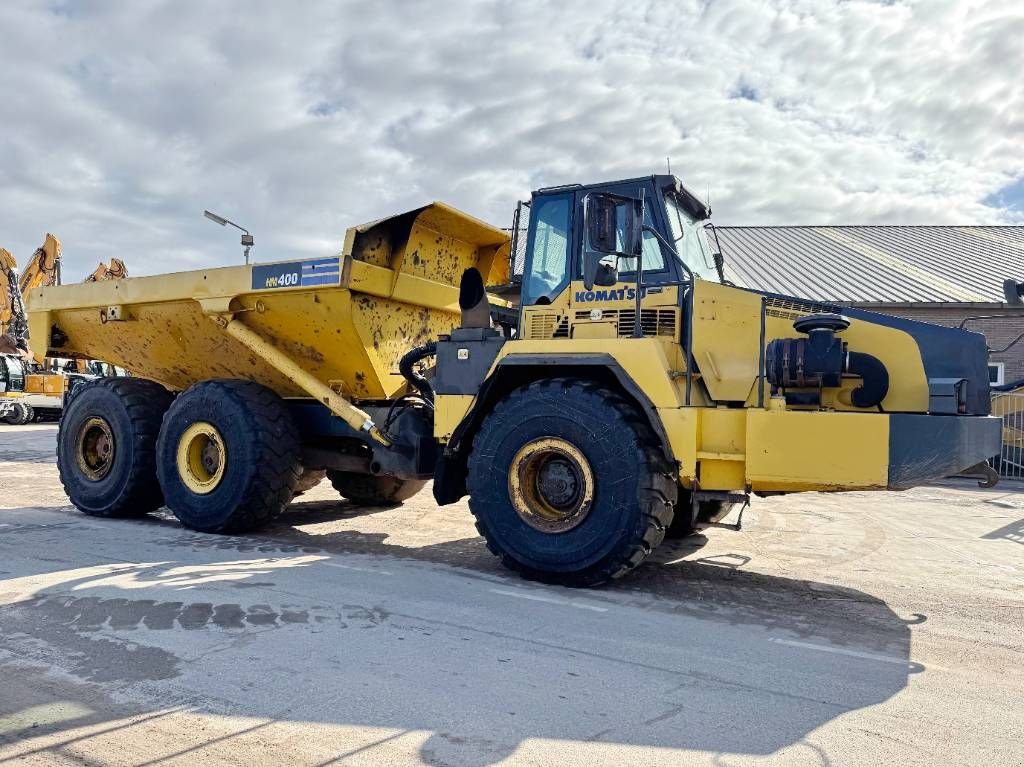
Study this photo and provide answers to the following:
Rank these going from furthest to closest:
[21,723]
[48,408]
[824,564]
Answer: [48,408]
[824,564]
[21,723]

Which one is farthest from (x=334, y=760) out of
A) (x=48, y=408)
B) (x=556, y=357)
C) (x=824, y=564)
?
(x=48, y=408)

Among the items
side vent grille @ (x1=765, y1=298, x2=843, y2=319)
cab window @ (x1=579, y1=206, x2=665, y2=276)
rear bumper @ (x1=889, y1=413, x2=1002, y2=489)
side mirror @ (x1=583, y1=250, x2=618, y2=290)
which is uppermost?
cab window @ (x1=579, y1=206, x2=665, y2=276)

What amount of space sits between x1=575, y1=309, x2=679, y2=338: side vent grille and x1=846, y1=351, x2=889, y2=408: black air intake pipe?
1.12m

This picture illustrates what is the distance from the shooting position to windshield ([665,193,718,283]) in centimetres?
600

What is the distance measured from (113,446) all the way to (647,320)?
559 centimetres

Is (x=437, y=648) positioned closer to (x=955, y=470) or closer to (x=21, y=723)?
(x=21, y=723)

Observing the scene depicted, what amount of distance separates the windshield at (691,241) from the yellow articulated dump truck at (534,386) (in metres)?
0.03

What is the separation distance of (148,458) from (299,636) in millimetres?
4554

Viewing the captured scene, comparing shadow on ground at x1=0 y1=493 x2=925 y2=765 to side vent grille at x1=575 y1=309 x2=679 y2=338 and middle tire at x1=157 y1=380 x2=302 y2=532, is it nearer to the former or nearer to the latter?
middle tire at x1=157 y1=380 x2=302 y2=532

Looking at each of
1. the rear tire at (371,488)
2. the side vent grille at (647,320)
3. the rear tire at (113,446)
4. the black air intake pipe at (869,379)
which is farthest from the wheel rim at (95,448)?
the black air intake pipe at (869,379)

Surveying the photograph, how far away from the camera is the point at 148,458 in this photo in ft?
26.5

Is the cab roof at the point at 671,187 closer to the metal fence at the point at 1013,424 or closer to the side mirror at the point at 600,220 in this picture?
the side mirror at the point at 600,220

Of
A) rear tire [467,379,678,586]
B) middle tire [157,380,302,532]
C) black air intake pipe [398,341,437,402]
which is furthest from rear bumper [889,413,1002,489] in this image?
middle tire [157,380,302,532]

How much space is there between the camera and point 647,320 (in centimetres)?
562
